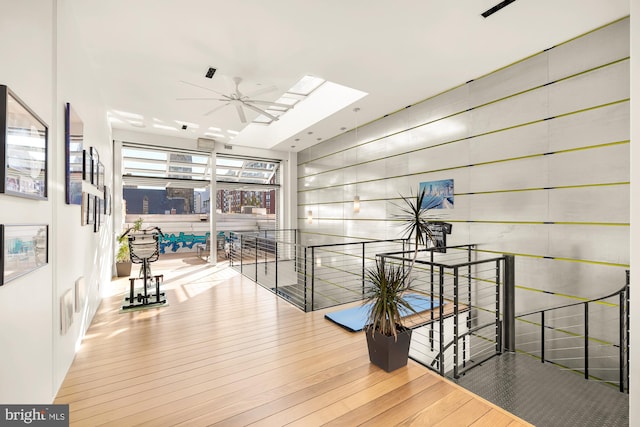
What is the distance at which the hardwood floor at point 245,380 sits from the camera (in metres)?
2.11

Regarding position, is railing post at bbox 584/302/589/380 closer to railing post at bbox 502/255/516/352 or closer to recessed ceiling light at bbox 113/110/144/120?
railing post at bbox 502/255/516/352

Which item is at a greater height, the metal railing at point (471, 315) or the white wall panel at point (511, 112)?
the white wall panel at point (511, 112)

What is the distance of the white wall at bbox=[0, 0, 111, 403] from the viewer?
154cm

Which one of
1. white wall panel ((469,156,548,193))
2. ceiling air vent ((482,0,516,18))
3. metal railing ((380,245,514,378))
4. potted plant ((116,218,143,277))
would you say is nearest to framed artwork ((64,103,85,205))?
metal railing ((380,245,514,378))

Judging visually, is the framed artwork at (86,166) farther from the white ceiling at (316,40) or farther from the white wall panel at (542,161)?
the white wall panel at (542,161)

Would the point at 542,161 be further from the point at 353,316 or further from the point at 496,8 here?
the point at 353,316

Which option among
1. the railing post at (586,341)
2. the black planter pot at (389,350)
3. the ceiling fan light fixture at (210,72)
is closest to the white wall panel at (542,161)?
the railing post at (586,341)

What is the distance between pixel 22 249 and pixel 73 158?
4.89 ft

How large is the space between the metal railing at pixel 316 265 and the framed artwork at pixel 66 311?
10.6 ft

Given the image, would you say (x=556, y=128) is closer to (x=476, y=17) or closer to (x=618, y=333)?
(x=476, y=17)

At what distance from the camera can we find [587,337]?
128 inches

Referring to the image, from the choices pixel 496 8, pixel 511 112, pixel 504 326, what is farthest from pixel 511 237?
pixel 496 8

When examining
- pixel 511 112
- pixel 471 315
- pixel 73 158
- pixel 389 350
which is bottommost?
pixel 471 315

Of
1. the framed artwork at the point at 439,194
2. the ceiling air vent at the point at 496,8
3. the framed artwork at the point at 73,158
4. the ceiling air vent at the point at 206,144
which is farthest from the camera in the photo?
the ceiling air vent at the point at 206,144
